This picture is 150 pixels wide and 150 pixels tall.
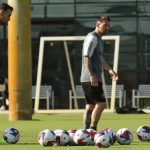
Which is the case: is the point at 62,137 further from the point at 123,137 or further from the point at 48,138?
the point at 123,137

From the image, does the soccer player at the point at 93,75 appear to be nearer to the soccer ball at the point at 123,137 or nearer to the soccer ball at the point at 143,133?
the soccer ball at the point at 143,133

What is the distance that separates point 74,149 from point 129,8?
20.6 meters

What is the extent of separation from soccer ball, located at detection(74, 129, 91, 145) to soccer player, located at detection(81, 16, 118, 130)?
5.37ft

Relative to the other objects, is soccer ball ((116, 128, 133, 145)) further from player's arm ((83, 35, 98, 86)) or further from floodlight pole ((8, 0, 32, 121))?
floodlight pole ((8, 0, 32, 121))

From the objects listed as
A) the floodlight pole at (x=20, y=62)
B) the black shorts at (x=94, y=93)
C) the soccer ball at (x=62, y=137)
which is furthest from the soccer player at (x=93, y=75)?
the floodlight pole at (x=20, y=62)

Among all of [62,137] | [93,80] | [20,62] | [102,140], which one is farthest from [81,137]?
[20,62]

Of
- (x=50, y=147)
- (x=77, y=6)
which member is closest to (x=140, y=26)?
(x=77, y=6)

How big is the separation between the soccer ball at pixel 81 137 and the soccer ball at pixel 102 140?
0.33m

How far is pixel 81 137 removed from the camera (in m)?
11.0

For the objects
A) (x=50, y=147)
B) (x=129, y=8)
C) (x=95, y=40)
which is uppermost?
(x=129, y=8)

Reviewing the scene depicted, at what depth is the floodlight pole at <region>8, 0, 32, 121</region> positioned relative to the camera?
21.3 meters

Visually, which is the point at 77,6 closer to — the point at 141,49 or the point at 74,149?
the point at 141,49

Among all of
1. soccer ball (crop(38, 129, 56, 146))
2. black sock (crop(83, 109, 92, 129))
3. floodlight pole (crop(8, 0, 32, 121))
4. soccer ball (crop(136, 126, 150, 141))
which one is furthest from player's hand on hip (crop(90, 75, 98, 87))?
floodlight pole (crop(8, 0, 32, 121))

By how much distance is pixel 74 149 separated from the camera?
1034 centimetres
